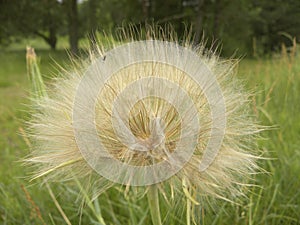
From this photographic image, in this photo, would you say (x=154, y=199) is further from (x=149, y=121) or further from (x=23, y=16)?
(x=23, y=16)

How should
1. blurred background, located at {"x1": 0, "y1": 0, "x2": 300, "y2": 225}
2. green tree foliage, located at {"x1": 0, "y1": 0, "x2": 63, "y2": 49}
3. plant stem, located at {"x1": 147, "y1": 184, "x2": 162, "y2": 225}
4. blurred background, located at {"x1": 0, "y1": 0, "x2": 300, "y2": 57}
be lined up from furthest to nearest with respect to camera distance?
green tree foliage, located at {"x1": 0, "y1": 0, "x2": 63, "y2": 49}
blurred background, located at {"x1": 0, "y1": 0, "x2": 300, "y2": 57}
blurred background, located at {"x1": 0, "y1": 0, "x2": 300, "y2": 225}
plant stem, located at {"x1": 147, "y1": 184, "x2": 162, "y2": 225}

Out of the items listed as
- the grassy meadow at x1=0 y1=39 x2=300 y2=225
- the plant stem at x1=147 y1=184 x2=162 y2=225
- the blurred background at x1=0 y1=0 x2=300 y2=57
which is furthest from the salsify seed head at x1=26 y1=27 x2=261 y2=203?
the blurred background at x1=0 y1=0 x2=300 y2=57

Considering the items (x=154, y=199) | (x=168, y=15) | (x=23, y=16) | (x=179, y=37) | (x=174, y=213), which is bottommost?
(x=174, y=213)

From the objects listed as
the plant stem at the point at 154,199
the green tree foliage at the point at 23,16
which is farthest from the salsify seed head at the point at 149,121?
the green tree foliage at the point at 23,16

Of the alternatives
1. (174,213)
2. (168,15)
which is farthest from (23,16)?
(174,213)

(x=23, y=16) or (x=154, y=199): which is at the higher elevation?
(x=23, y=16)

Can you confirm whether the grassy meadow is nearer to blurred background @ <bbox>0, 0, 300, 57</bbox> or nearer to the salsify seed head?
the salsify seed head

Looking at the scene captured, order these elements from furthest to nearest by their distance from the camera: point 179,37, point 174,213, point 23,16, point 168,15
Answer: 1. point 23,16
2. point 168,15
3. point 174,213
4. point 179,37

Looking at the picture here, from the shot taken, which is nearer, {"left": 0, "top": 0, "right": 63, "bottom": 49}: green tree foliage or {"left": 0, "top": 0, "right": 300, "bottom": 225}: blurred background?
{"left": 0, "top": 0, "right": 300, "bottom": 225}: blurred background

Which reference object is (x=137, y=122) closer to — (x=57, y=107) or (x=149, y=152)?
(x=149, y=152)
